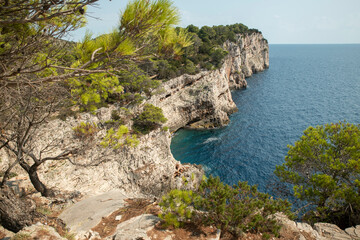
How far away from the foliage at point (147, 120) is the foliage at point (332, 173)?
1831 cm

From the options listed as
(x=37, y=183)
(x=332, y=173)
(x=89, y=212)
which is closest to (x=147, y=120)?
(x=37, y=183)

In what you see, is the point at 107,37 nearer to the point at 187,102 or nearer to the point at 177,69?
the point at 187,102

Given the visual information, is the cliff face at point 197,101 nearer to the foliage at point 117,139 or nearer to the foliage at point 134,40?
the foliage at point 117,139

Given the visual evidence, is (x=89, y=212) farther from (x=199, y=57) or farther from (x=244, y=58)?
(x=244, y=58)

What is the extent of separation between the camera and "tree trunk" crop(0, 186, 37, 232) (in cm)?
559

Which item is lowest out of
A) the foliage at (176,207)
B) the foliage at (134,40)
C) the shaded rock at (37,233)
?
the foliage at (176,207)

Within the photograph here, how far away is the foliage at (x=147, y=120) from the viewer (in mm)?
27608

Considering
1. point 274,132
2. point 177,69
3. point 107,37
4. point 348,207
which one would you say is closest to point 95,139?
point 107,37

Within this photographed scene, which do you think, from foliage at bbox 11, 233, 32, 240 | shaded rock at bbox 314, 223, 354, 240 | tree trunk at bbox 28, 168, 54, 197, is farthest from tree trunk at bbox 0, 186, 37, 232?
shaded rock at bbox 314, 223, 354, 240

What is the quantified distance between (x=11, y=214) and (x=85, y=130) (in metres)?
15.1

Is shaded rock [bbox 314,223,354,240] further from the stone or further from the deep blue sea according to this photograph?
the deep blue sea

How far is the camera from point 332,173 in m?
13.6

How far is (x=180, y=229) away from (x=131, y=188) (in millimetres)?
13825

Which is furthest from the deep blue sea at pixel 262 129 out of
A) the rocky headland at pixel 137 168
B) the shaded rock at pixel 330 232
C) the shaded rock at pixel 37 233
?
the shaded rock at pixel 37 233
